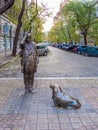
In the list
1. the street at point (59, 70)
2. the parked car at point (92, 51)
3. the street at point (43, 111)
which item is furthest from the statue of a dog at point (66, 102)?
the parked car at point (92, 51)

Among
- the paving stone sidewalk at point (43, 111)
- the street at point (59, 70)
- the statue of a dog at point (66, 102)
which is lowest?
the street at point (59, 70)

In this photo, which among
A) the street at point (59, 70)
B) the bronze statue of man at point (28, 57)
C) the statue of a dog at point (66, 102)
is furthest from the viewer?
the street at point (59, 70)

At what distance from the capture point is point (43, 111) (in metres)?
7.39

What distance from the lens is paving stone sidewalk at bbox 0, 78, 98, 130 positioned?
20.4ft

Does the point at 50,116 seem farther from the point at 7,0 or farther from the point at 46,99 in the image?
the point at 7,0

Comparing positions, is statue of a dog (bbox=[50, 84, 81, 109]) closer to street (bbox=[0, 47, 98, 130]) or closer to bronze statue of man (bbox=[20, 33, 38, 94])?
street (bbox=[0, 47, 98, 130])

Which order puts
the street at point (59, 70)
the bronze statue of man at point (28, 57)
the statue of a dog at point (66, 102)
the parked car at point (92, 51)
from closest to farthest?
1. the statue of a dog at point (66, 102)
2. the bronze statue of man at point (28, 57)
3. the street at point (59, 70)
4. the parked car at point (92, 51)

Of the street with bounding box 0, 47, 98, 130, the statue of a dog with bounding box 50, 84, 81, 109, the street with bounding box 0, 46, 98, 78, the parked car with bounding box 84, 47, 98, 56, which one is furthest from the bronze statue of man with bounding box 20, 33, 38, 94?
the parked car with bounding box 84, 47, 98, 56

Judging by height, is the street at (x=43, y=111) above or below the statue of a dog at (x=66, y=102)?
below

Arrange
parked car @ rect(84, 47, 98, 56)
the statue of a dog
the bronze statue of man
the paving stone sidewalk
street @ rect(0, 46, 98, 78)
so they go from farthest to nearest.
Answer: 1. parked car @ rect(84, 47, 98, 56)
2. street @ rect(0, 46, 98, 78)
3. the bronze statue of man
4. the statue of a dog
5. the paving stone sidewalk

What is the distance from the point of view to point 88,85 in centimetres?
1129

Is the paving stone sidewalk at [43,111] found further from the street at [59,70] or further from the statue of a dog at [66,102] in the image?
the street at [59,70]

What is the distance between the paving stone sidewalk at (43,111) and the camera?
20.4 ft

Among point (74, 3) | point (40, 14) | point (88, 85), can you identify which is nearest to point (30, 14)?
point (40, 14)
